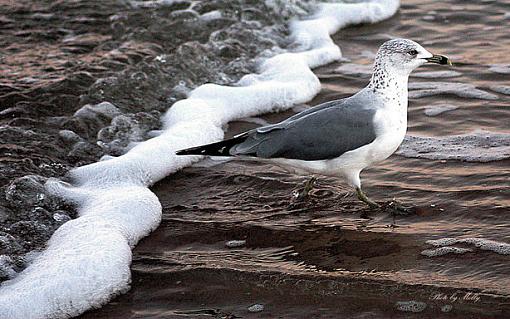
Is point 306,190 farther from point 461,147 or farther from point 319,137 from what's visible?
point 461,147

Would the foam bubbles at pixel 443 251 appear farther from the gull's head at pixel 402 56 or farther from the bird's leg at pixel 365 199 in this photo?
the gull's head at pixel 402 56

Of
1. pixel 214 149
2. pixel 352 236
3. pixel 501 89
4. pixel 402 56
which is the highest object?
pixel 402 56

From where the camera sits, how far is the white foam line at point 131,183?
4773 millimetres

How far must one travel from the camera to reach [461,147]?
6398 mm

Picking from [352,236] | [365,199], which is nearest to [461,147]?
[365,199]

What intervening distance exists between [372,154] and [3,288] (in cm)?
233

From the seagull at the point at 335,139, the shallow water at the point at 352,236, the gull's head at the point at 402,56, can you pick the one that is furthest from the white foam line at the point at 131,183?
the gull's head at the point at 402,56

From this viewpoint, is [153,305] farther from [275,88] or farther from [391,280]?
[275,88]

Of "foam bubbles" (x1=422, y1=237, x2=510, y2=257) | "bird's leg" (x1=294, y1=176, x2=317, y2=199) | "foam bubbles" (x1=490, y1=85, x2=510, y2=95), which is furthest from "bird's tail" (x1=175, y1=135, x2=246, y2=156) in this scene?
"foam bubbles" (x1=490, y1=85, x2=510, y2=95)

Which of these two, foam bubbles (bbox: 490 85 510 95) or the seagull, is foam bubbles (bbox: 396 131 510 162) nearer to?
the seagull

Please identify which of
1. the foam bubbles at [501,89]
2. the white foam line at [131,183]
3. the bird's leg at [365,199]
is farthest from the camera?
the foam bubbles at [501,89]

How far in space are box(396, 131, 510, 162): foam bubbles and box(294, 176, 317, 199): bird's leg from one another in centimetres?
85

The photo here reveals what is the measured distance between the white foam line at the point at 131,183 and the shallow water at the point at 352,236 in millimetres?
137

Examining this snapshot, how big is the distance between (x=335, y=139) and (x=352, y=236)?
0.63 meters
